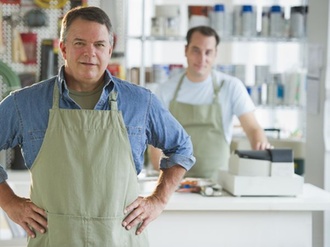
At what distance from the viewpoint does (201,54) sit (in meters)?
4.34

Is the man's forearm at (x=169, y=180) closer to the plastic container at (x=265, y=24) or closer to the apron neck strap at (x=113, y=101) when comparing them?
the apron neck strap at (x=113, y=101)

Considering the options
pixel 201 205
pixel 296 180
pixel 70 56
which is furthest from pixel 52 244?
pixel 296 180

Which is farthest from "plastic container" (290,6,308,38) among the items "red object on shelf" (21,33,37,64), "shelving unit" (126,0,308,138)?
"red object on shelf" (21,33,37,64)

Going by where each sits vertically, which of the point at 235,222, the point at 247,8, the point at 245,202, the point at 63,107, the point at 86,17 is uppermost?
the point at 247,8

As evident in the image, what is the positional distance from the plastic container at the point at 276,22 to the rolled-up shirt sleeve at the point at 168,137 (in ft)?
10.7

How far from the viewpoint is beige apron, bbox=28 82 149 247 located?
2.36m

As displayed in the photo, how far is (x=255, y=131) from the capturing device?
4352 millimetres

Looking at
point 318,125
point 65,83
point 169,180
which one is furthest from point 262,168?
point 318,125

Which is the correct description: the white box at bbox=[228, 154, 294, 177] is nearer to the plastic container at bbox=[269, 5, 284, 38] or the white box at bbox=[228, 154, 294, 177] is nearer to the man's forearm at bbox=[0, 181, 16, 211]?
the man's forearm at bbox=[0, 181, 16, 211]

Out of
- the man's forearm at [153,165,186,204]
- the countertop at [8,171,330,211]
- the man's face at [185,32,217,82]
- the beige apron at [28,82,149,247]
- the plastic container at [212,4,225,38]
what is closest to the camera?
the beige apron at [28,82,149,247]

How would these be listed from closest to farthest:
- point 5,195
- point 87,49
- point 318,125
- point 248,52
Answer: point 87,49 < point 5,195 < point 318,125 < point 248,52

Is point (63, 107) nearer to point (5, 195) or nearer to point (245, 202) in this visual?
point (5, 195)

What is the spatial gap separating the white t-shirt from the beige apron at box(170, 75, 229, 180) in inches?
1.1

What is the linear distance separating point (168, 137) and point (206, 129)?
1.95 metres
